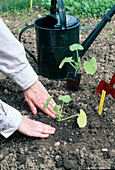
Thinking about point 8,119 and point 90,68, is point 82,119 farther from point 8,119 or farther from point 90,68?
point 8,119

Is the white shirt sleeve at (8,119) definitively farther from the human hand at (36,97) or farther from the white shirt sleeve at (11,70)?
the human hand at (36,97)

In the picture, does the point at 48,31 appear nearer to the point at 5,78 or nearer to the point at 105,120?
the point at 5,78

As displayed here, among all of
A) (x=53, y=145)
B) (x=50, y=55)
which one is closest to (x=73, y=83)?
(x=50, y=55)

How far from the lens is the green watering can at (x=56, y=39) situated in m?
1.60

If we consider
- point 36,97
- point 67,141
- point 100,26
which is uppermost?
point 100,26

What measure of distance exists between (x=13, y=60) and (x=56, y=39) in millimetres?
415

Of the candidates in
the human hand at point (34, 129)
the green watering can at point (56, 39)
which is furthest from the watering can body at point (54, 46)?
the human hand at point (34, 129)

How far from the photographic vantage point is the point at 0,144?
1362 mm

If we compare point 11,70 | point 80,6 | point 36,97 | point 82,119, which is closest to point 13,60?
point 11,70

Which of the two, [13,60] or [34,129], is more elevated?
[13,60]

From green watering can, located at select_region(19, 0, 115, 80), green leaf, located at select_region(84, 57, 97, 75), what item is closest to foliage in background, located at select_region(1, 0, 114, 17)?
green watering can, located at select_region(19, 0, 115, 80)

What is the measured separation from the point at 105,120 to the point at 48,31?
80 centimetres

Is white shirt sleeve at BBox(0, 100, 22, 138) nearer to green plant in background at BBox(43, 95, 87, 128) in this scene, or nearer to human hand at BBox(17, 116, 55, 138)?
human hand at BBox(17, 116, 55, 138)

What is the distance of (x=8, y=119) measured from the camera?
48.7 inches
